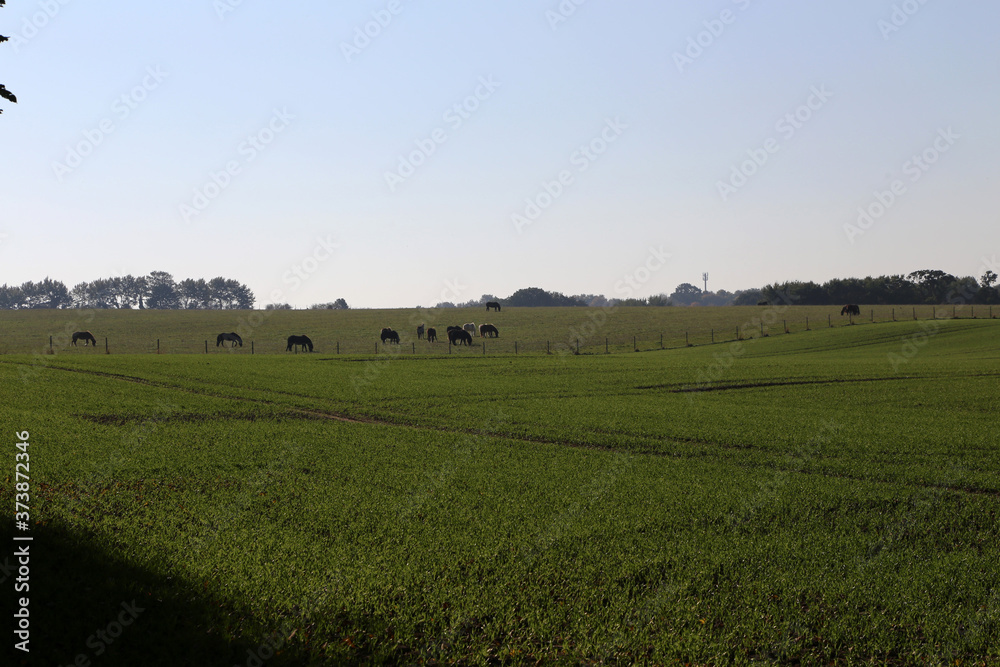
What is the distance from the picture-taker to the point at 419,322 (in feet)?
294

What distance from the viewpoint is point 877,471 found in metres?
18.7

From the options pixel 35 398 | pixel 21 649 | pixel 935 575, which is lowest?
pixel 935 575

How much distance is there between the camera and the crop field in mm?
9477

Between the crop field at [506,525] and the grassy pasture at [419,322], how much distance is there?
3724 cm

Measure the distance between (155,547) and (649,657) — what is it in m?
8.32

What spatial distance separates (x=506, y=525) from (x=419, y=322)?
7647 cm

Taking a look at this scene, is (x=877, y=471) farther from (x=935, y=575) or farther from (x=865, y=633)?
(x=865, y=633)

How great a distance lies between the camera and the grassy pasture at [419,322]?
232 feet

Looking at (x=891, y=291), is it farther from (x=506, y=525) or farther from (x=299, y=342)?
(x=506, y=525)

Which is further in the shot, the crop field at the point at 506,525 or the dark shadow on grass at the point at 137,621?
the crop field at the point at 506,525

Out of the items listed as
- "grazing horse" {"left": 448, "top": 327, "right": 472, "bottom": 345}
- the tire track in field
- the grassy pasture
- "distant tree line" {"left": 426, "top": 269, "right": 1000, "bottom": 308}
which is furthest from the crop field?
"distant tree line" {"left": 426, "top": 269, "right": 1000, "bottom": 308}

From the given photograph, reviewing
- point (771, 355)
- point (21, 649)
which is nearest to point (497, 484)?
point (21, 649)

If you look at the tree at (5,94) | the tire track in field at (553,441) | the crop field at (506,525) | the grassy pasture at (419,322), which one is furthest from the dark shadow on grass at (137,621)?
the grassy pasture at (419,322)

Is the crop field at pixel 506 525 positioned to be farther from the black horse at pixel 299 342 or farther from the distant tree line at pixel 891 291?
the distant tree line at pixel 891 291
